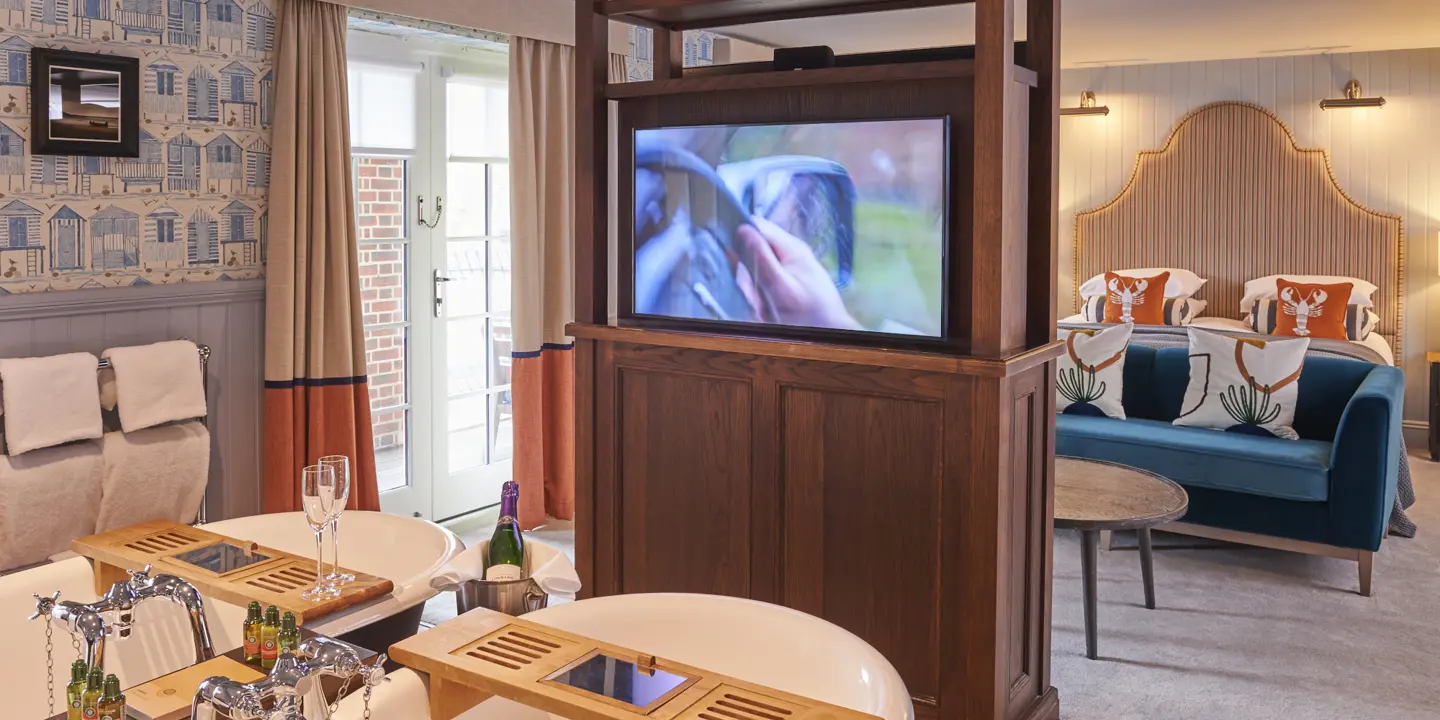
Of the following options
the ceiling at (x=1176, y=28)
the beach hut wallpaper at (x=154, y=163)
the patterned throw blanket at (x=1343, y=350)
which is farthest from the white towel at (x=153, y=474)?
the patterned throw blanket at (x=1343, y=350)

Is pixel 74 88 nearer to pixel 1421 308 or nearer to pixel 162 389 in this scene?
pixel 162 389

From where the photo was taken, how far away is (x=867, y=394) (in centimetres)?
272

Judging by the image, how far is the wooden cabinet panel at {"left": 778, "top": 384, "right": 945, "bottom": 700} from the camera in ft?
8.75

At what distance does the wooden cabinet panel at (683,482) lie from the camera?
2977mm

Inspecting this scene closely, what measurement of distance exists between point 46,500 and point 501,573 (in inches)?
80.0

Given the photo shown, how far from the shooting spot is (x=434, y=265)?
185 inches

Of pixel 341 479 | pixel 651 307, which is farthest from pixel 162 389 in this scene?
pixel 341 479

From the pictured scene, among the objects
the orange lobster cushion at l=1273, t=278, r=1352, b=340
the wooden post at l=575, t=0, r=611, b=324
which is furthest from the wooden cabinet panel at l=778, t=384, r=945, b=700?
the orange lobster cushion at l=1273, t=278, r=1352, b=340

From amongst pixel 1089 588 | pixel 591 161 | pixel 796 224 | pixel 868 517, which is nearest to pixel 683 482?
pixel 868 517

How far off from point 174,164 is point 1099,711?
3.13 metres

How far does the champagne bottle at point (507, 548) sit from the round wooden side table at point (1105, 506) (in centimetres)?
218

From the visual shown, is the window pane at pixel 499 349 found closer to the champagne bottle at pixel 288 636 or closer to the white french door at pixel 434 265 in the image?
the white french door at pixel 434 265

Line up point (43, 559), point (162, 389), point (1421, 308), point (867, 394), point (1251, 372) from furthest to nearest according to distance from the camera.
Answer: point (1421, 308), point (1251, 372), point (162, 389), point (43, 559), point (867, 394)

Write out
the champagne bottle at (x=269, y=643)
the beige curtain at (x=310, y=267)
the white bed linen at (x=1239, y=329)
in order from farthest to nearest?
the white bed linen at (x=1239, y=329), the beige curtain at (x=310, y=267), the champagne bottle at (x=269, y=643)
